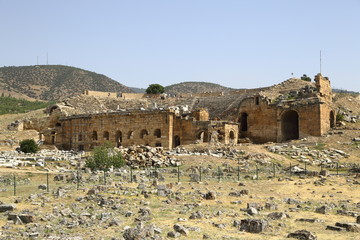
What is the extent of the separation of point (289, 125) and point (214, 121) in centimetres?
977

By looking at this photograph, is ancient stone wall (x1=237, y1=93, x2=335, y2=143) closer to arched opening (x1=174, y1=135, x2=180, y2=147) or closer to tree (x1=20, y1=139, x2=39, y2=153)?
arched opening (x1=174, y1=135, x2=180, y2=147)

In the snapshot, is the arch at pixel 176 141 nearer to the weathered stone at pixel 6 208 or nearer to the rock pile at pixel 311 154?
the rock pile at pixel 311 154

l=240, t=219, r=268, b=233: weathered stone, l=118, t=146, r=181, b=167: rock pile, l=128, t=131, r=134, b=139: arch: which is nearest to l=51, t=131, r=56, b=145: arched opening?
l=128, t=131, r=134, b=139: arch

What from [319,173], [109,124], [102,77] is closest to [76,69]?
[102,77]

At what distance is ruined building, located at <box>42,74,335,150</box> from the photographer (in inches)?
1655

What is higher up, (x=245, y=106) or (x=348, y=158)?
(x=245, y=106)

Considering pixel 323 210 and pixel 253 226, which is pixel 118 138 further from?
pixel 253 226

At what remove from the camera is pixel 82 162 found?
104 feet

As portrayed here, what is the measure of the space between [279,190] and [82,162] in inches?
642

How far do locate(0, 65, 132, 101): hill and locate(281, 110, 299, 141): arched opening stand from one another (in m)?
69.6

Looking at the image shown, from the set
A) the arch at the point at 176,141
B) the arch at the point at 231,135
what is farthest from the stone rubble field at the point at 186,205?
the arch at the point at 176,141

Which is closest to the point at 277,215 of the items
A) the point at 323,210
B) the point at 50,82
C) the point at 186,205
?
Result: the point at 323,210

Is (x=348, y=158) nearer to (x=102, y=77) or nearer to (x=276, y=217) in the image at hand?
(x=276, y=217)

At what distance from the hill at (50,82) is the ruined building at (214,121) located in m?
55.7
